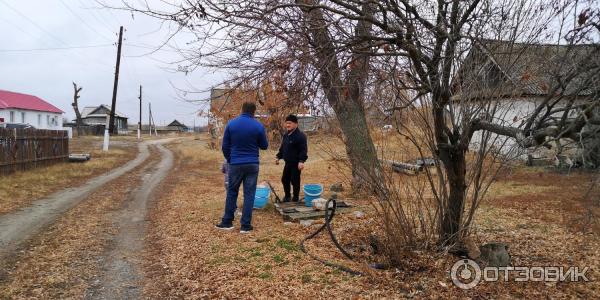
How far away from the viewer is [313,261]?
5.21m

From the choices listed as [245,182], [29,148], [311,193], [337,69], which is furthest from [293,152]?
[29,148]

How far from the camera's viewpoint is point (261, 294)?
430 cm

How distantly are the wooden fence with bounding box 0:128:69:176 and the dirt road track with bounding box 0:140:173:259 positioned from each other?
333 centimetres

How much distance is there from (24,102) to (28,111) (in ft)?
3.92

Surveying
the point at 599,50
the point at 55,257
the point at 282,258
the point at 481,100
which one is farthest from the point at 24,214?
the point at 599,50

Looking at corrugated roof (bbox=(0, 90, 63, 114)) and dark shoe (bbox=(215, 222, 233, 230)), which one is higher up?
corrugated roof (bbox=(0, 90, 63, 114))

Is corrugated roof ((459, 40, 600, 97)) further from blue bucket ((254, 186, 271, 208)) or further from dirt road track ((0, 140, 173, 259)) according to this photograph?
dirt road track ((0, 140, 173, 259))

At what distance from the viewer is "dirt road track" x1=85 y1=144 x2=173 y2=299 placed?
14.5 feet

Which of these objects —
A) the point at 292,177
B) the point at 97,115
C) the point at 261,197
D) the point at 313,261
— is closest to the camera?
the point at 313,261

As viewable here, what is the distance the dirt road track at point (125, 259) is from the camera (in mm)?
4434


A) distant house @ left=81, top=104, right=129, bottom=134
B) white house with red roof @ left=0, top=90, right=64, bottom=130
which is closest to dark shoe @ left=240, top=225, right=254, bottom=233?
white house with red roof @ left=0, top=90, right=64, bottom=130

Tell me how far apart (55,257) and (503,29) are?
5.76 meters

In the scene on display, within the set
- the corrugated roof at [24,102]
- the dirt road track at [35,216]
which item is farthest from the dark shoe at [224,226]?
the corrugated roof at [24,102]

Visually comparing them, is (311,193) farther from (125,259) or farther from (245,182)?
(125,259)
